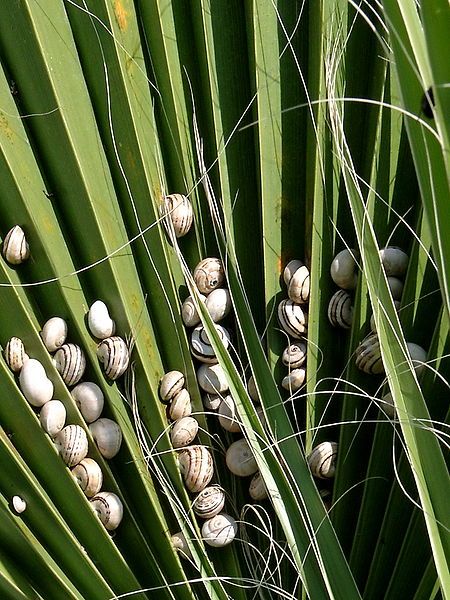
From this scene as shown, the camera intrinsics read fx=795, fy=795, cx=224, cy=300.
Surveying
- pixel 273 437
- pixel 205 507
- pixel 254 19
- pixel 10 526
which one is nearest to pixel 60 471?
pixel 10 526

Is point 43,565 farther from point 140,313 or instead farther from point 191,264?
point 191,264

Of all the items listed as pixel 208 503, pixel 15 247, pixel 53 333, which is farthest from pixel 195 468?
pixel 15 247

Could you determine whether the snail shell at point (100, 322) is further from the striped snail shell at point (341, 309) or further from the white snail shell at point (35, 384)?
the striped snail shell at point (341, 309)

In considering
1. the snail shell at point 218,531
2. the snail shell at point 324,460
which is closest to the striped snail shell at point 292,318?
the snail shell at point 324,460

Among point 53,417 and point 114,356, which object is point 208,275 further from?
point 53,417

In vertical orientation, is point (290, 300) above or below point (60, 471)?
above

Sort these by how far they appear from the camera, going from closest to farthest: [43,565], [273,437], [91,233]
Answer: [273,437], [43,565], [91,233]
